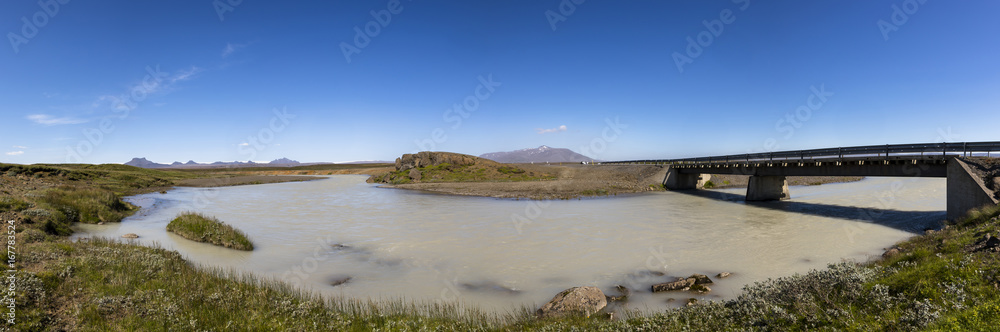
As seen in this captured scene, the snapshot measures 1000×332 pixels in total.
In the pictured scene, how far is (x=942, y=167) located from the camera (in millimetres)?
24578

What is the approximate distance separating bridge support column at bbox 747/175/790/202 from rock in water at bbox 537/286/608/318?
35.9 meters

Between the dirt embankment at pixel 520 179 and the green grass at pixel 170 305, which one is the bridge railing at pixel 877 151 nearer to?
the dirt embankment at pixel 520 179

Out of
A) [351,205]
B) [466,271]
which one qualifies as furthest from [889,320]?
[351,205]

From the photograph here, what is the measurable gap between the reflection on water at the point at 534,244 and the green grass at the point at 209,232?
61 centimetres

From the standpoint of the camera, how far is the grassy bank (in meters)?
7.17

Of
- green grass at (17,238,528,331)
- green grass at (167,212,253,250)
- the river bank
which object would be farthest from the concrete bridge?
green grass at (167,212,253,250)

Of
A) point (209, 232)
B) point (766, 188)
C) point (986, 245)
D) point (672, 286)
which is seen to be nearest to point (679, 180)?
point (766, 188)

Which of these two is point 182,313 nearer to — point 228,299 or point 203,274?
point 228,299

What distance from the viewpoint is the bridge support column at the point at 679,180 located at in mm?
54569

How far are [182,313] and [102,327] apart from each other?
4.22 ft

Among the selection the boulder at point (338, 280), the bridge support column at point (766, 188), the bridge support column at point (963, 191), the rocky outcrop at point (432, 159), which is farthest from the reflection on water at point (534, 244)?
the rocky outcrop at point (432, 159)

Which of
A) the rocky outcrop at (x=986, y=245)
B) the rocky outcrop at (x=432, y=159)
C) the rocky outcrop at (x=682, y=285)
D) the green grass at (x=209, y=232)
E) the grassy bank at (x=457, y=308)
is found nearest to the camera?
the grassy bank at (x=457, y=308)

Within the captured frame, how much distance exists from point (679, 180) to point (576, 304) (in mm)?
49692

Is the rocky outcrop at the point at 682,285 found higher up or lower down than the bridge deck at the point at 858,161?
lower down
